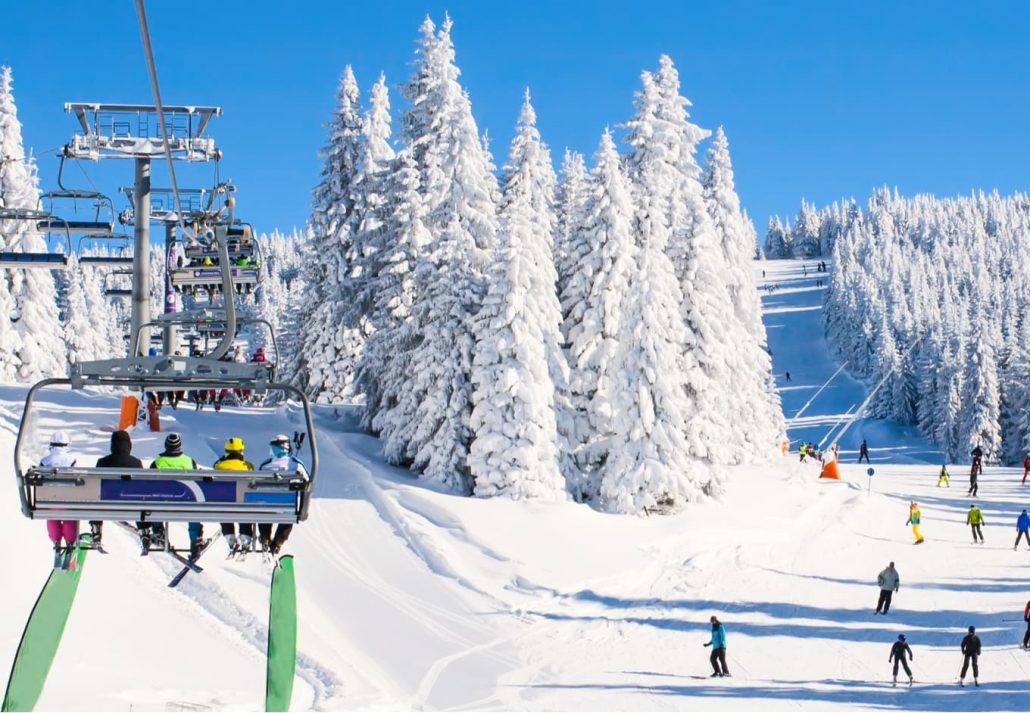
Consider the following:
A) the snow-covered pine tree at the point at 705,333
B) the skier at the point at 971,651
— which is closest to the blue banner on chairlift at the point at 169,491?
the skier at the point at 971,651

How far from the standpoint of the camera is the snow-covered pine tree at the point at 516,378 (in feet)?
107

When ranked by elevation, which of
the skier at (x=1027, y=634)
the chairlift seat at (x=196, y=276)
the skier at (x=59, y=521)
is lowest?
the skier at (x=1027, y=634)

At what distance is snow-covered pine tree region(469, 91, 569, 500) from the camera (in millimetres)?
32625

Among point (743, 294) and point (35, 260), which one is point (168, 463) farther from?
point (743, 294)

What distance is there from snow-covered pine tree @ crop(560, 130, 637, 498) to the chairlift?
87.3ft

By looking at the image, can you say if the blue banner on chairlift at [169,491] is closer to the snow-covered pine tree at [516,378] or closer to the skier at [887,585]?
the skier at [887,585]

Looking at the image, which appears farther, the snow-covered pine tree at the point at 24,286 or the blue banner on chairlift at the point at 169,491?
the snow-covered pine tree at the point at 24,286

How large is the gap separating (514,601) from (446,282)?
11.9 m

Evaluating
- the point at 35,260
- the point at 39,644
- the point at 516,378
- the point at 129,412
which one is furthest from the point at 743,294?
the point at 39,644

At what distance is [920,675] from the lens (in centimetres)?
2241

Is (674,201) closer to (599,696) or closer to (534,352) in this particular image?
(534,352)

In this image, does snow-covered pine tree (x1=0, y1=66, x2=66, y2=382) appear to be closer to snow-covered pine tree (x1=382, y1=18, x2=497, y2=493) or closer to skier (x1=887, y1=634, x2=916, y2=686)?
snow-covered pine tree (x1=382, y1=18, x2=497, y2=493)

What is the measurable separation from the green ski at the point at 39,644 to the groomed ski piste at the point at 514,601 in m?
4.02

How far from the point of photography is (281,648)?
11.4 metres
